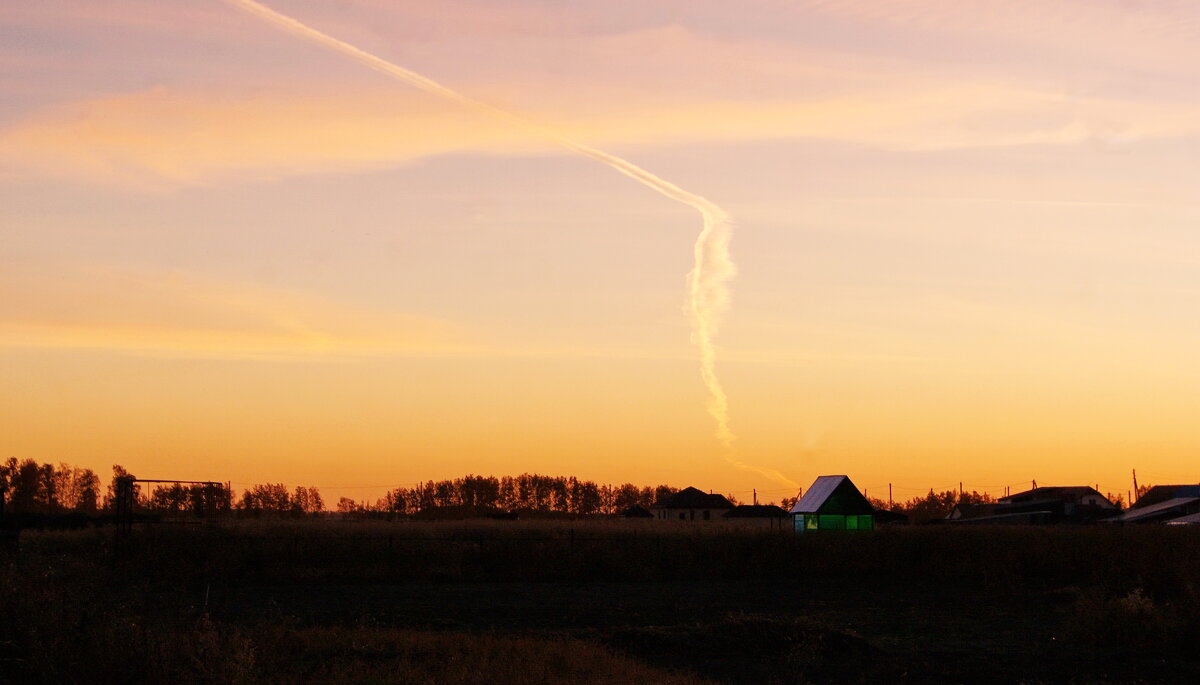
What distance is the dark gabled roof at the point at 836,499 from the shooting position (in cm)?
6341

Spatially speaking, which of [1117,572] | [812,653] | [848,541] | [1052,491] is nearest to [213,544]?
[848,541]

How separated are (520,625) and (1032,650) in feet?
33.6

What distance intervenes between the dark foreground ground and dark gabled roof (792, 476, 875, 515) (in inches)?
587

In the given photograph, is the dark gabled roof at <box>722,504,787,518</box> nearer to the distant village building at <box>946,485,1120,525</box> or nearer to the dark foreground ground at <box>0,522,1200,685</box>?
the distant village building at <box>946,485,1120,525</box>

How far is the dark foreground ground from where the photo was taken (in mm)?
14938


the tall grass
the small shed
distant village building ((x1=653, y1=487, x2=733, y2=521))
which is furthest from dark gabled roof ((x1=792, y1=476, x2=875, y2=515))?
distant village building ((x1=653, y1=487, x2=733, y2=521))

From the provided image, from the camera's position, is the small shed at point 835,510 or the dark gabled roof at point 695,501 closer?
the small shed at point 835,510

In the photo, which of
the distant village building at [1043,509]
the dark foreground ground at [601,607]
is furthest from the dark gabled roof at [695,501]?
the dark foreground ground at [601,607]

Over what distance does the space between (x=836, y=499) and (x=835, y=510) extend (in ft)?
2.13

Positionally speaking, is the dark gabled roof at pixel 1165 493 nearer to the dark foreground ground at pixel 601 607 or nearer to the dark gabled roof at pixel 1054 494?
the dark gabled roof at pixel 1054 494

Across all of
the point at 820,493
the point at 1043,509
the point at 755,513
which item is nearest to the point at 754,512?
the point at 755,513

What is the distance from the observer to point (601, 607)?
31016 mm

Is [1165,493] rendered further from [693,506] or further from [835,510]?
[835,510]

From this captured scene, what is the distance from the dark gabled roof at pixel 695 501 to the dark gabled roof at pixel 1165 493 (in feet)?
124
